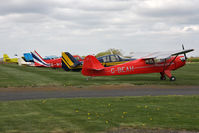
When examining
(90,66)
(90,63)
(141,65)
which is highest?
(90,63)

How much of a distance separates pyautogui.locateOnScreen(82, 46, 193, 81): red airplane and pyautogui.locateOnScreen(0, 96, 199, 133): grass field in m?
10.0

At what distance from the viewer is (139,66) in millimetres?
23703

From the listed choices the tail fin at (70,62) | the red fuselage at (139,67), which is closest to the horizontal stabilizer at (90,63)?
the red fuselage at (139,67)

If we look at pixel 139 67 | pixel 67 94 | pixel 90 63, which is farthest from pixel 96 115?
pixel 139 67

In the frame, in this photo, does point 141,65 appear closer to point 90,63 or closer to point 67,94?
point 90,63

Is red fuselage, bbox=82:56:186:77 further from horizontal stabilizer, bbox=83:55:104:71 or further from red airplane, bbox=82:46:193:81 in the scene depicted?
horizontal stabilizer, bbox=83:55:104:71

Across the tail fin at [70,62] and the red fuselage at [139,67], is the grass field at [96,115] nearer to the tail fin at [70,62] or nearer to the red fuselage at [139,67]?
the red fuselage at [139,67]

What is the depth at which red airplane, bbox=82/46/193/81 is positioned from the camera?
22484 mm

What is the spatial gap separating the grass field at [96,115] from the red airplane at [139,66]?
33.0 ft

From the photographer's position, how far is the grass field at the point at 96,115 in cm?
794

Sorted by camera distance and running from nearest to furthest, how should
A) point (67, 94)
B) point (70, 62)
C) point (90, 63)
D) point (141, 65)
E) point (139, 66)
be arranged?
point (67, 94) < point (90, 63) < point (139, 66) < point (141, 65) < point (70, 62)

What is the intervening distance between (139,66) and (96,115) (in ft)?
48.6

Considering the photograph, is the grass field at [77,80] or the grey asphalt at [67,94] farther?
the grass field at [77,80]

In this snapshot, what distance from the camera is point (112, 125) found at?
8.13m
